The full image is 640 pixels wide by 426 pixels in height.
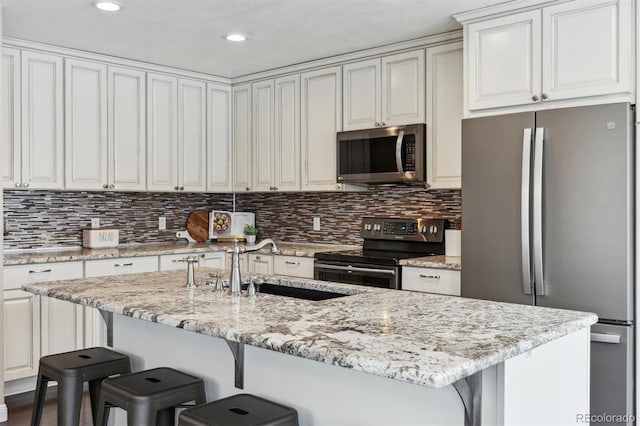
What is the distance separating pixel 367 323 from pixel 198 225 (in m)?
3.98

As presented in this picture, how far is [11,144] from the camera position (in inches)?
164

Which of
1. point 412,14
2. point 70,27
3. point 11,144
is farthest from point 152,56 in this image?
point 412,14

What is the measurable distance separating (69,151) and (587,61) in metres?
3.46

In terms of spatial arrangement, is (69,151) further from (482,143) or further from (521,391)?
(521,391)

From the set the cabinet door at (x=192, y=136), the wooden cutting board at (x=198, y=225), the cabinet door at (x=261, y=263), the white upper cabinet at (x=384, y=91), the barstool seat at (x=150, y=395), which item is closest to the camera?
the barstool seat at (x=150, y=395)

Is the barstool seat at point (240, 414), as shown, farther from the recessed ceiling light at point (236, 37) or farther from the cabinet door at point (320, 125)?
the cabinet door at point (320, 125)

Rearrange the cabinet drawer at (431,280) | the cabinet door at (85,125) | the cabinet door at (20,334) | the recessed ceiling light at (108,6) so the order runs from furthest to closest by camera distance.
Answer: the cabinet door at (85,125)
the cabinet door at (20,334)
the cabinet drawer at (431,280)
the recessed ceiling light at (108,6)

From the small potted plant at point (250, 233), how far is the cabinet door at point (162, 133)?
2.37 ft

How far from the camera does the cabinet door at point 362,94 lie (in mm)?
4383

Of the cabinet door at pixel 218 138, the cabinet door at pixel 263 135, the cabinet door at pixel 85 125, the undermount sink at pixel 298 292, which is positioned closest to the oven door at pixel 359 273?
the cabinet door at pixel 263 135

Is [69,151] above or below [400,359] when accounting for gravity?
above

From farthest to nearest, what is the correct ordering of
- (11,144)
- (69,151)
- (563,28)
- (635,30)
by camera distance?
(69,151) → (11,144) → (563,28) → (635,30)

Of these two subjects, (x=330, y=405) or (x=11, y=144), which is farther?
(x=11, y=144)

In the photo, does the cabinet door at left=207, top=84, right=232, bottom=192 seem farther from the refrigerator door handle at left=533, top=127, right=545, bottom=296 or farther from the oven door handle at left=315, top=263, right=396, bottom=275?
the refrigerator door handle at left=533, top=127, right=545, bottom=296
